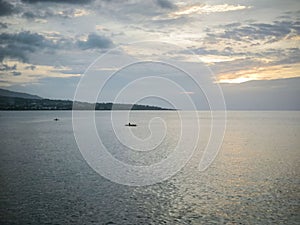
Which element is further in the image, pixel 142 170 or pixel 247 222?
pixel 142 170

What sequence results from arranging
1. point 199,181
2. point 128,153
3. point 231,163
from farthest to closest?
1. point 128,153
2. point 231,163
3. point 199,181

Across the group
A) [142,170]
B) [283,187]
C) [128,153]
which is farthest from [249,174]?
[128,153]

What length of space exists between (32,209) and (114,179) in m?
15.0

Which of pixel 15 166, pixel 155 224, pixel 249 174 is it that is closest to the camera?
pixel 155 224

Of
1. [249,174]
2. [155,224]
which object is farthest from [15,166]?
[249,174]

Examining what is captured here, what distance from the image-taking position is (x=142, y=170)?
5062 cm

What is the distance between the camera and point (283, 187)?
38.6 m

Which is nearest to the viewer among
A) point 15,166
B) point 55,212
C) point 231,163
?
point 55,212

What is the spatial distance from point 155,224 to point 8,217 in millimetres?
12771

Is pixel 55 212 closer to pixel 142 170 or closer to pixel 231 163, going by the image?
pixel 142 170

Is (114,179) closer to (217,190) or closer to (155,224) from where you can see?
(217,190)

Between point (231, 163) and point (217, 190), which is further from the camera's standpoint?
point (231, 163)

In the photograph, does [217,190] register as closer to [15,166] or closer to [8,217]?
[8,217]

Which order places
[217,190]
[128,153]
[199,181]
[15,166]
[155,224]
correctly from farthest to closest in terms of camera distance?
[128,153], [15,166], [199,181], [217,190], [155,224]
